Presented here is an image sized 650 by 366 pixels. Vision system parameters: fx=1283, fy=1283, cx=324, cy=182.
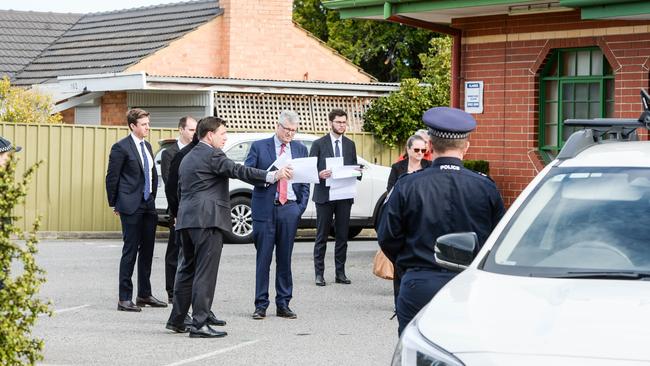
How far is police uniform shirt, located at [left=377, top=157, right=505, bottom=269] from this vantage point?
22.5 feet

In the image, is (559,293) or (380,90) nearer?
(559,293)

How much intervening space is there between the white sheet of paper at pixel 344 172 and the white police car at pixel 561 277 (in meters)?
7.69

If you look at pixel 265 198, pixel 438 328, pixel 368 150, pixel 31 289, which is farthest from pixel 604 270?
pixel 368 150

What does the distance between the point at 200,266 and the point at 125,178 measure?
245cm

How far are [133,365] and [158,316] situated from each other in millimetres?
2835

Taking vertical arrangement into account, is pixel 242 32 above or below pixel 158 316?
above

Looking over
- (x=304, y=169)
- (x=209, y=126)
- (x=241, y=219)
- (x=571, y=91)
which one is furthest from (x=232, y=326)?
(x=241, y=219)

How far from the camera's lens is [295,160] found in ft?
37.0

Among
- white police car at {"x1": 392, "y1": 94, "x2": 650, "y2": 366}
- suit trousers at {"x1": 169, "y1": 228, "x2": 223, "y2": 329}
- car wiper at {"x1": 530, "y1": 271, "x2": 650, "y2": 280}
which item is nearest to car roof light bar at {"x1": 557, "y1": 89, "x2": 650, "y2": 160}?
white police car at {"x1": 392, "y1": 94, "x2": 650, "y2": 366}

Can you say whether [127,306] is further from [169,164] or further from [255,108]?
[255,108]

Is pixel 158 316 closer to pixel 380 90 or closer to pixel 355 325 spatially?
pixel 355 325

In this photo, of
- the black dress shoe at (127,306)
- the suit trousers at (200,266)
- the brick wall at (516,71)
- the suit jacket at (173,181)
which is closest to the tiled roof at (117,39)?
the brick wall at (516,71)

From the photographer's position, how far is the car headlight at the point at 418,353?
16.2 ft

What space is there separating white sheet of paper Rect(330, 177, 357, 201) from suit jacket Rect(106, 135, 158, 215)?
2867 millimetres
